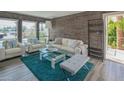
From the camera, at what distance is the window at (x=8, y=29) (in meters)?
2.04

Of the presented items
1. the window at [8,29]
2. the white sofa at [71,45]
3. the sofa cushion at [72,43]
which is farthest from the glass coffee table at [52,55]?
the window at [8,29]

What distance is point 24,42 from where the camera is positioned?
7.61ft

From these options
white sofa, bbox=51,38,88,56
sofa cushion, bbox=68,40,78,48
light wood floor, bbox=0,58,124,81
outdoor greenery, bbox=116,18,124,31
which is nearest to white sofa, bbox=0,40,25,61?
light wood floor, bbox=0,58,124,81

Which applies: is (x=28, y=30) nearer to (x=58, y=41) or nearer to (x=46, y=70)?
(x=58, y=41)

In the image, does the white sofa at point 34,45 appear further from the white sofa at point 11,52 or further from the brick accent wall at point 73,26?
the brick accent wall at point 73,26

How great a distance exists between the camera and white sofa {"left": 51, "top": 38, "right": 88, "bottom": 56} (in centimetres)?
229

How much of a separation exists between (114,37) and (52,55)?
4.10 ft

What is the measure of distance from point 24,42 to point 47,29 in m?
0.53

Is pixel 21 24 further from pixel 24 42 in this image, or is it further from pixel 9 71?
pixel 9 71

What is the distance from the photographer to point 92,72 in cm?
221

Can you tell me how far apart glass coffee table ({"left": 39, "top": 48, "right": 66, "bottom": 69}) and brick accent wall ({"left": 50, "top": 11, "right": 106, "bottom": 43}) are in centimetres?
29

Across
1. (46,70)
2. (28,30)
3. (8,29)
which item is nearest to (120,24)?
(46,70)
